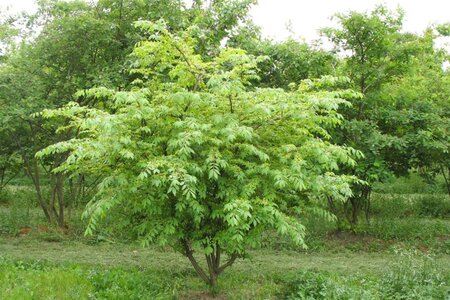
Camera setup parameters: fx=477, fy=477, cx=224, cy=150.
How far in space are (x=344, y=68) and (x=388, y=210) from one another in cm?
494

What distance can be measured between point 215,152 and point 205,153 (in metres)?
0.12

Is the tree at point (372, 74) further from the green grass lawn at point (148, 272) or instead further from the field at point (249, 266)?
the green grass lawn at point (148, 272)

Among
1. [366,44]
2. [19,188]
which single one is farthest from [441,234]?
[19,188]

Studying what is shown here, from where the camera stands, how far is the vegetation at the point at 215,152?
5.40 meters

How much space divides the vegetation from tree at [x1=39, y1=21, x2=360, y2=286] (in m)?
0.03

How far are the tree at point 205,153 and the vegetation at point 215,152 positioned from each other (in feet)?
0.08

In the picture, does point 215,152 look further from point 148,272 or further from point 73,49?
point 73,49

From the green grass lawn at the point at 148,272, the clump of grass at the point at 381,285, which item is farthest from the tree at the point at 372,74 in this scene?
the clump of grass at the point at 381,285

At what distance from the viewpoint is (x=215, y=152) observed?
5254mm

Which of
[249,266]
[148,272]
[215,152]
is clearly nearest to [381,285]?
[249,266]

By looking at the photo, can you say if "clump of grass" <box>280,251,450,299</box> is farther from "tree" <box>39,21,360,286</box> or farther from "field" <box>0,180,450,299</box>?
"tree" <box>39,21,360,286</box>

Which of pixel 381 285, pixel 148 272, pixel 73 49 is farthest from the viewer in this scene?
pixel 73 49

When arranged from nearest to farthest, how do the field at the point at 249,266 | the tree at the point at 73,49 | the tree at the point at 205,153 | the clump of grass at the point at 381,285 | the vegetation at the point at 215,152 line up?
the tree at the point at 205,153 → the vegetation at the point at 215,152 → the clump of grass at the point at 381,285 → the field at the point at 249,266 → the tree at the point at 73,49

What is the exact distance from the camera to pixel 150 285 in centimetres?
650
